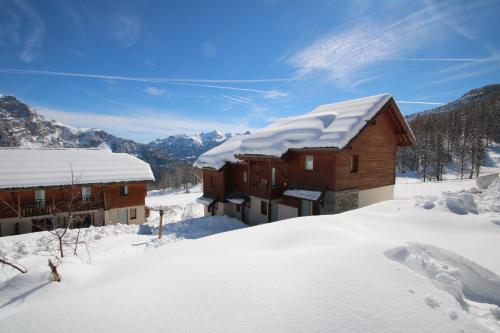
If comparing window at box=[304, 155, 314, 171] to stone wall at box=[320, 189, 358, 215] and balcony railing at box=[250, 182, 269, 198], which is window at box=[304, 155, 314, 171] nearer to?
stone wall at box=[320, 189, 358, 215]

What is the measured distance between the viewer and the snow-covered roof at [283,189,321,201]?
49.1 ft

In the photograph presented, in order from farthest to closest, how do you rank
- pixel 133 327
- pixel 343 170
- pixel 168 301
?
pixel 343 170
pixel 168 301
pixel 133 327

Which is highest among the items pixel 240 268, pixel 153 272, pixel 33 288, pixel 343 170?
pixel 343 170

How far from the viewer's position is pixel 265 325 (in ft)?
9.45

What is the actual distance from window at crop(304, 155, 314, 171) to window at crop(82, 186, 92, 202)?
19.0 metres

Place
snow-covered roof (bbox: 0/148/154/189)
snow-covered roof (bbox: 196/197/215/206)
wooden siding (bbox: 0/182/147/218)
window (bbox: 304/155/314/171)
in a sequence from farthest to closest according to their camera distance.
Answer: snow-covered roof (bbox: 196/197/215/206)
snow-covered roof (bbox: 0/148/154/189)
wooden siding (bbox: 0/182/147/218)
window (bbox: 304/155/314/171)

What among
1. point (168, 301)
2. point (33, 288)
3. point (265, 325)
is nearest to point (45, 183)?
point (33, 288)

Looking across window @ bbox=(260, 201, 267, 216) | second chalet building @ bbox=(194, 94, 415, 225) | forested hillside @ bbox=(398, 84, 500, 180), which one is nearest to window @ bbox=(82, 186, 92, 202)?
second chalet building @ bbox=(194, 94, 415, 225)

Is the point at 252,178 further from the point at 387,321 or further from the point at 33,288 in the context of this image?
the point at 387,321

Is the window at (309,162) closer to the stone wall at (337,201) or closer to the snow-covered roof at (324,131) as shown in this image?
the snow-covered roof at (324,131)

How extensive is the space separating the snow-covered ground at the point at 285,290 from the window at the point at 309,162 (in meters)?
10.4

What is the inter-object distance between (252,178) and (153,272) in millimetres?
15445

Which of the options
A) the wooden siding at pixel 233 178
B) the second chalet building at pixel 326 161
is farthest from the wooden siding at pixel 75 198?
the second chalet building at pixel 326 161

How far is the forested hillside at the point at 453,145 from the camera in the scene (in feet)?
183
